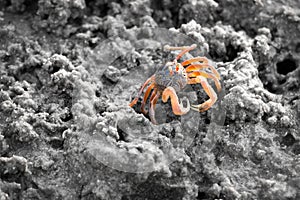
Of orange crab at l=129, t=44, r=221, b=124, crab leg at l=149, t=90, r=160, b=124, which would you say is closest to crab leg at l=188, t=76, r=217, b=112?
orange crab at l=129, t=44, r=221, b=124

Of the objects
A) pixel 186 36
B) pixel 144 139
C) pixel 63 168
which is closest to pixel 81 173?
pixel 63 168

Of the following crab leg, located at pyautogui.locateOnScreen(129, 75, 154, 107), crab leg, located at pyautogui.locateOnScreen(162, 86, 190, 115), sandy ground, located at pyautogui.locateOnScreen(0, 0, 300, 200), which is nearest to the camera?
sandy ground, located at pyautogui.locateOnScreen(0, 0, 300, 200)

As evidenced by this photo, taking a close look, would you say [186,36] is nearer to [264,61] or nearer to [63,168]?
[264,61]

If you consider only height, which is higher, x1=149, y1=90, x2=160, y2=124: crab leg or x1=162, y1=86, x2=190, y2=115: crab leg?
x1=162, y1=86, x2=190, y2=115: crab leg

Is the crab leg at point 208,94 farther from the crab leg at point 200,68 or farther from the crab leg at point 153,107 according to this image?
the crab leg at point 153,107

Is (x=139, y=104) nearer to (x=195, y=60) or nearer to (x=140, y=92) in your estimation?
(x=140, y=92)

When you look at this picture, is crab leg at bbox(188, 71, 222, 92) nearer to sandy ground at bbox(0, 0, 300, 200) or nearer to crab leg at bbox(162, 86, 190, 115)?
sandy ground at bbox(0, 0, 300, 200)

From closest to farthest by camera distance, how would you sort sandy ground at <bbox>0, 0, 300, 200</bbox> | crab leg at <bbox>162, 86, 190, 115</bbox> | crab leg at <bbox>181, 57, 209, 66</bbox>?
sandy ground at <bbox>0, 0, 300, 200</bbox> < crab leg at <bbox>162, 86, 190, 115</bbox> < crab leg at <bbox>181, 57, 209, 66</bbox>
